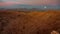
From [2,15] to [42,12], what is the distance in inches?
18.2

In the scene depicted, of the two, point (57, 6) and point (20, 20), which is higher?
point (57, 6)

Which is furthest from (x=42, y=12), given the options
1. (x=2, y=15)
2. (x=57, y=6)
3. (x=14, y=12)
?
(x=2, y=15)

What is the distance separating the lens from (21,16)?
4.50 feet

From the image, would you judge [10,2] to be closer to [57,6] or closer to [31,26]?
[31,26]

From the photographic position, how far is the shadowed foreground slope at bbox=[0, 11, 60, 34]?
1.35 meters

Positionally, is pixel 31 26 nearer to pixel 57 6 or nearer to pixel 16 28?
pixel 16 28

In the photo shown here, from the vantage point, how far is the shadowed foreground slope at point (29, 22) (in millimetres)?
1346

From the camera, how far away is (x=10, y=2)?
1321 mm

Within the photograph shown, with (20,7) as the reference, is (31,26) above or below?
below

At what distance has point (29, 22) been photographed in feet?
4.51

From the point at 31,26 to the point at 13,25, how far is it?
8.2 inches

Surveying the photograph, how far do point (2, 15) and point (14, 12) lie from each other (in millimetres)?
141

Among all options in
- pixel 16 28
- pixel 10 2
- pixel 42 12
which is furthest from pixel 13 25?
pixel 42 12

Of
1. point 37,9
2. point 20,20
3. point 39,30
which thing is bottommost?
point 39,30
